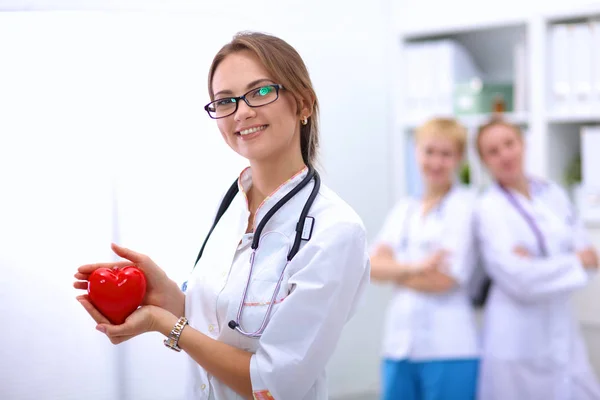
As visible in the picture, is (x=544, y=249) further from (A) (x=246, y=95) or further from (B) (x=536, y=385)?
(A) (x=246, y=95)

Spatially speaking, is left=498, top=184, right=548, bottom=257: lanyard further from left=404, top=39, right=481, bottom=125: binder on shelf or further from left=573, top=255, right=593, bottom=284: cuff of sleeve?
left=404, top=39, right=481, bottom=125: binder on shelf

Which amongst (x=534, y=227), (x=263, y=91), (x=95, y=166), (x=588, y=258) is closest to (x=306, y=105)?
(x=263, y=91)

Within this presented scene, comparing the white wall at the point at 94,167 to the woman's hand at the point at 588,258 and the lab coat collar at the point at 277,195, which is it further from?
the woman's hand at the point at 588,258

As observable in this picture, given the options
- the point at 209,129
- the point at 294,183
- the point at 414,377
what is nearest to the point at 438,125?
the point at 414,377

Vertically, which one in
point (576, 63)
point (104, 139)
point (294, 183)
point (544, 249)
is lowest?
point (544, 249)

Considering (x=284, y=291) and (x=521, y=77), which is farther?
(x=521, y=77)

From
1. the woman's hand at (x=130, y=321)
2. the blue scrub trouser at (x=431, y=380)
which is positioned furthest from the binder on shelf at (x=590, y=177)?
the woman's hand at (x=130, y=321)

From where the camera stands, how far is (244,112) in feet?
4.22

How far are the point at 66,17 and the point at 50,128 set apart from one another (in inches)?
9.8

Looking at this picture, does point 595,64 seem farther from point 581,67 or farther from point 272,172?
point 272,172

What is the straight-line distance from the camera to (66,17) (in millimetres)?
1518

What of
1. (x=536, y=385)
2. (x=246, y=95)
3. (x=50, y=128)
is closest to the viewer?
(x=246, y=95)

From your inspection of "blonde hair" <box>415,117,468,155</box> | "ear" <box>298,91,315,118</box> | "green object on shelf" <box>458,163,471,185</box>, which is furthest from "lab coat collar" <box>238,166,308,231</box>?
"green object on shelf" <box>458,163,471,185</box>

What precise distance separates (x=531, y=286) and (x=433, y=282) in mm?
363
